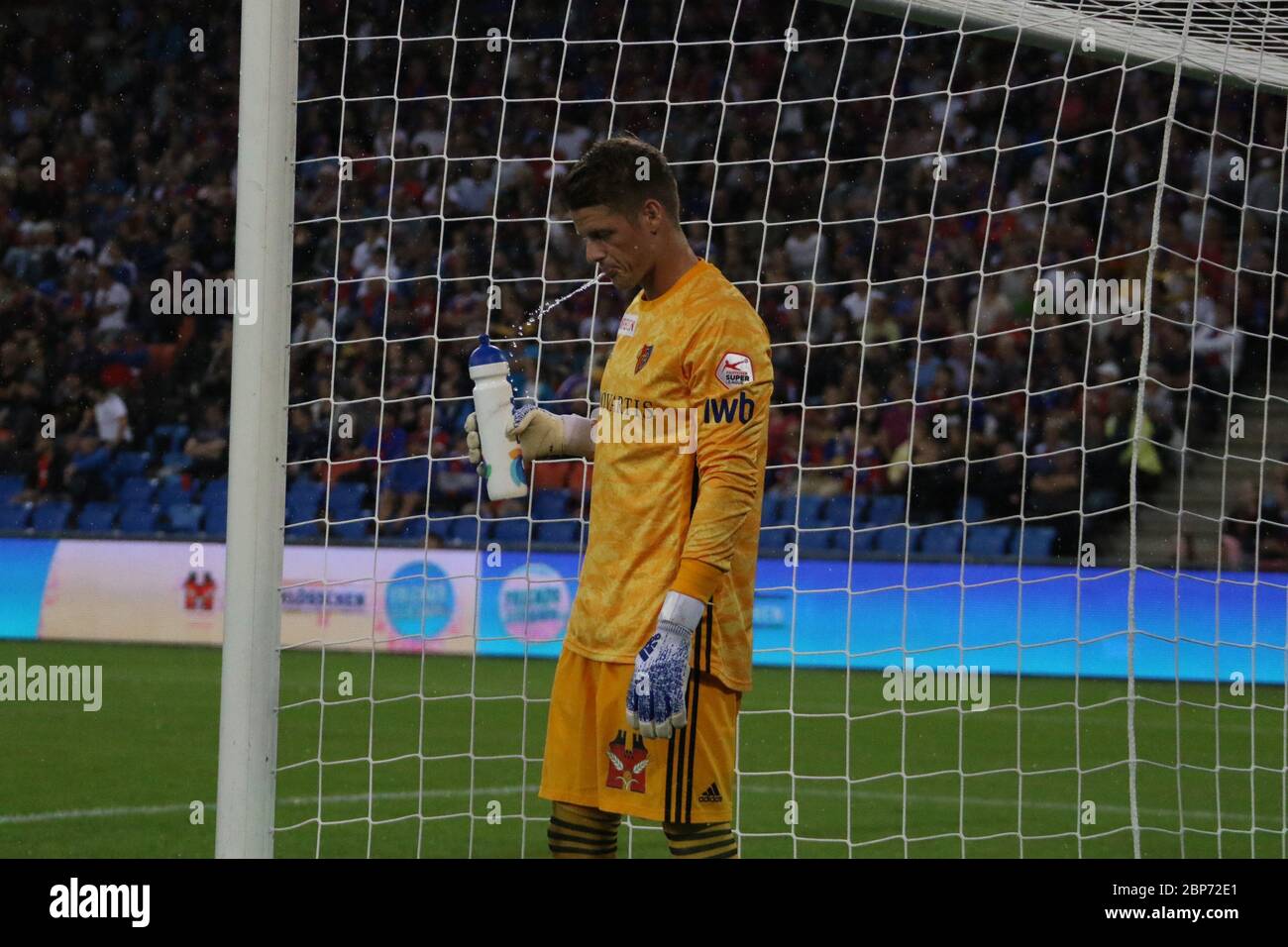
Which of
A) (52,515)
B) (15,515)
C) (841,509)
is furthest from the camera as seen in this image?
(15,515)

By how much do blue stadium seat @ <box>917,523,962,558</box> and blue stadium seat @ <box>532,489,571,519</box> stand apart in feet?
8.00

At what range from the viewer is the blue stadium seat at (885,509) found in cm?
1176

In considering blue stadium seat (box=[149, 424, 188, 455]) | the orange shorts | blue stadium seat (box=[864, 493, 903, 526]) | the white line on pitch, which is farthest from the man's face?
blue stadium seat (box=[149, 424, 188, 455])

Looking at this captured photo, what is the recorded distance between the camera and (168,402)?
1340 cm

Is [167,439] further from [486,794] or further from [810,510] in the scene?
[486,794]

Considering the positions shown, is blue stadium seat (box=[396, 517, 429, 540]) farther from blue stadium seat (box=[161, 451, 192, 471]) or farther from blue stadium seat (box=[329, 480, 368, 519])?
blue stadium seat (box=[161, 451, 192, 471])

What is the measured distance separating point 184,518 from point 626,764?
359 inches

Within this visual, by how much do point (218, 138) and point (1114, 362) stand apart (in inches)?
317

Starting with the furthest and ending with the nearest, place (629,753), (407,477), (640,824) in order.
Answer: (407,477)
(640,824)
(629,753)

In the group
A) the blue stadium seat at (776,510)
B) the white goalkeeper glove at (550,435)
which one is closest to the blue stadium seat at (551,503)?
the blue stadium seat at (776,510)

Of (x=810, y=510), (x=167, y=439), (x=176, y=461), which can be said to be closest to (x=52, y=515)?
(x=176, y=461)

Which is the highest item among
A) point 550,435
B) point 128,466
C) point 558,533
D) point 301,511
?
point 128,466

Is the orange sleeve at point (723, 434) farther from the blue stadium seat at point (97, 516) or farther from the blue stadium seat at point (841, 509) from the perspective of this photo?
the blue stadium seat at point (97, 516)

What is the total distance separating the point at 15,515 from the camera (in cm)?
1263
